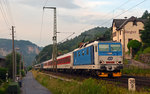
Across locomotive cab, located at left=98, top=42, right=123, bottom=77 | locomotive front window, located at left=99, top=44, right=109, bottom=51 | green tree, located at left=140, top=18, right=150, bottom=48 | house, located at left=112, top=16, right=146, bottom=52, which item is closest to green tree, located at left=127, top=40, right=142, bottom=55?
green tree, located at left=140, top=18, right=150, bottom=48

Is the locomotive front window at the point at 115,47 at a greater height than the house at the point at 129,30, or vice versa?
the house at the point at 129,30

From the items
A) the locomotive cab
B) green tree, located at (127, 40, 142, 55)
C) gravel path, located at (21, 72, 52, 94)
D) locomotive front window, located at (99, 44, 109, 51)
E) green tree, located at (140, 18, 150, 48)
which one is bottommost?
gravel path, located at (21, 72, 52, 94)

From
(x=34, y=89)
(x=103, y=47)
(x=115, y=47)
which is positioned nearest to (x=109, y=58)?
(x=103, y=47)

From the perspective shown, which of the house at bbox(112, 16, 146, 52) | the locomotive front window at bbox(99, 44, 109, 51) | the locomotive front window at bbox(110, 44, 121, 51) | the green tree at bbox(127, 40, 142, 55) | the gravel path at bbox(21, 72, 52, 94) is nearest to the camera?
the locomotive front window at bbox(99, 44, 109, 51)

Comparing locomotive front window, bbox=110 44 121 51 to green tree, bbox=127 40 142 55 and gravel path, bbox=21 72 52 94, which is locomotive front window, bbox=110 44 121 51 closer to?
gravel path, bbox=21 72 52 94

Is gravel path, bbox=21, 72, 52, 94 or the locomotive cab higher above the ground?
the locomotive cab

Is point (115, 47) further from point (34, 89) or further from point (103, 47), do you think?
point (34, 89)

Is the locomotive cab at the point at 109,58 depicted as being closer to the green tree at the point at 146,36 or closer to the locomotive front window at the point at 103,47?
the locomotive front window at the point at 103,47

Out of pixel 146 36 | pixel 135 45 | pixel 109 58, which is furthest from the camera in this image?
pixel 135 45

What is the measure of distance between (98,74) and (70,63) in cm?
1431

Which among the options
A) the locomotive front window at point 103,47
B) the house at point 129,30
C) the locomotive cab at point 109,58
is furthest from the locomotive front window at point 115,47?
the house at point 129,30

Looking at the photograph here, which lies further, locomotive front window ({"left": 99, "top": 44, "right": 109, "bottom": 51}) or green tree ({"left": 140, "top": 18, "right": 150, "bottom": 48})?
green tree ({"left": 140, "top": 18, "right": 150, "bottom": 48})

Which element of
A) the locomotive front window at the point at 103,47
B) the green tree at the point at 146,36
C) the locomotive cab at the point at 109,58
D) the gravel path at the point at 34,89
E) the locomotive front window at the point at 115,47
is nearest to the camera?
the locomotive cab at the point at 109,58

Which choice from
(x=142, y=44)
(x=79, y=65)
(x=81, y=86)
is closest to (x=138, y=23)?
(x=142, y=44)
